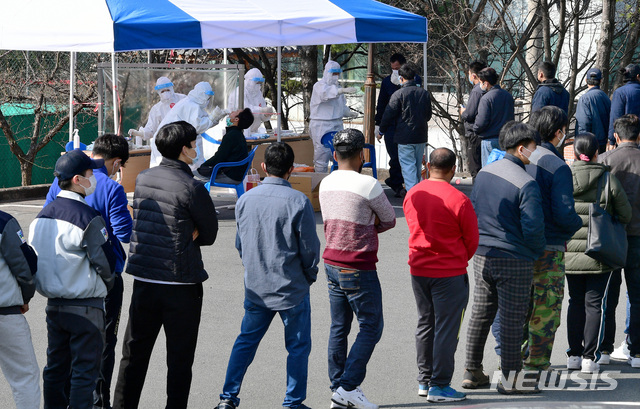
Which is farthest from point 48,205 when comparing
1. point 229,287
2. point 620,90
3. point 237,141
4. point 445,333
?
point 620,90

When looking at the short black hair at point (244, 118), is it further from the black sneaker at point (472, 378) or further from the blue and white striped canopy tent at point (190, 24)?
the black sneaker at point (472, 378)

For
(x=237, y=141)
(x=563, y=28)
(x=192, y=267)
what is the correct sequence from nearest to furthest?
(x=192, y=267)
(x=237, y=141)
(x=563, y=28)

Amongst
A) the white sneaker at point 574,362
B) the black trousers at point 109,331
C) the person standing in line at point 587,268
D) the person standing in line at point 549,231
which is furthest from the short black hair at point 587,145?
the black trousers at point 109,331

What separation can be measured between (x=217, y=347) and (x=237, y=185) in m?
4.31

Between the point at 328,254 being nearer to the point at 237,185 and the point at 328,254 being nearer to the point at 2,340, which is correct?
the point at 2,340

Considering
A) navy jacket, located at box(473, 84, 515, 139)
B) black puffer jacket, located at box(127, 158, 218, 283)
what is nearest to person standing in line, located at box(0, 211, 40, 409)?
black puffer jacket, located at box(127, 158, 218, 283)

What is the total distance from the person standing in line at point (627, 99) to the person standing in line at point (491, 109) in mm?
1282

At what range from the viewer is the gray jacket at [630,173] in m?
5.79

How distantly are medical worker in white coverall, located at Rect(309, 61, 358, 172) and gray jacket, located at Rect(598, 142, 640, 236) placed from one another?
7.48 m

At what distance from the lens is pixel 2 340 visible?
419 centimetres

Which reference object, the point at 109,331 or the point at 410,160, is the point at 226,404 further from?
the point at 410,160

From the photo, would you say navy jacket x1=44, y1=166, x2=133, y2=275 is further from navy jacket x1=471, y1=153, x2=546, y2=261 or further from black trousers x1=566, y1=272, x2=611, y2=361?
black trousers x1=566, y1=272, x2=611, y2=361

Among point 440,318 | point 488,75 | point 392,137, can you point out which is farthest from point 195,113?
point 440,318

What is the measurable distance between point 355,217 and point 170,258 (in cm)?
108
